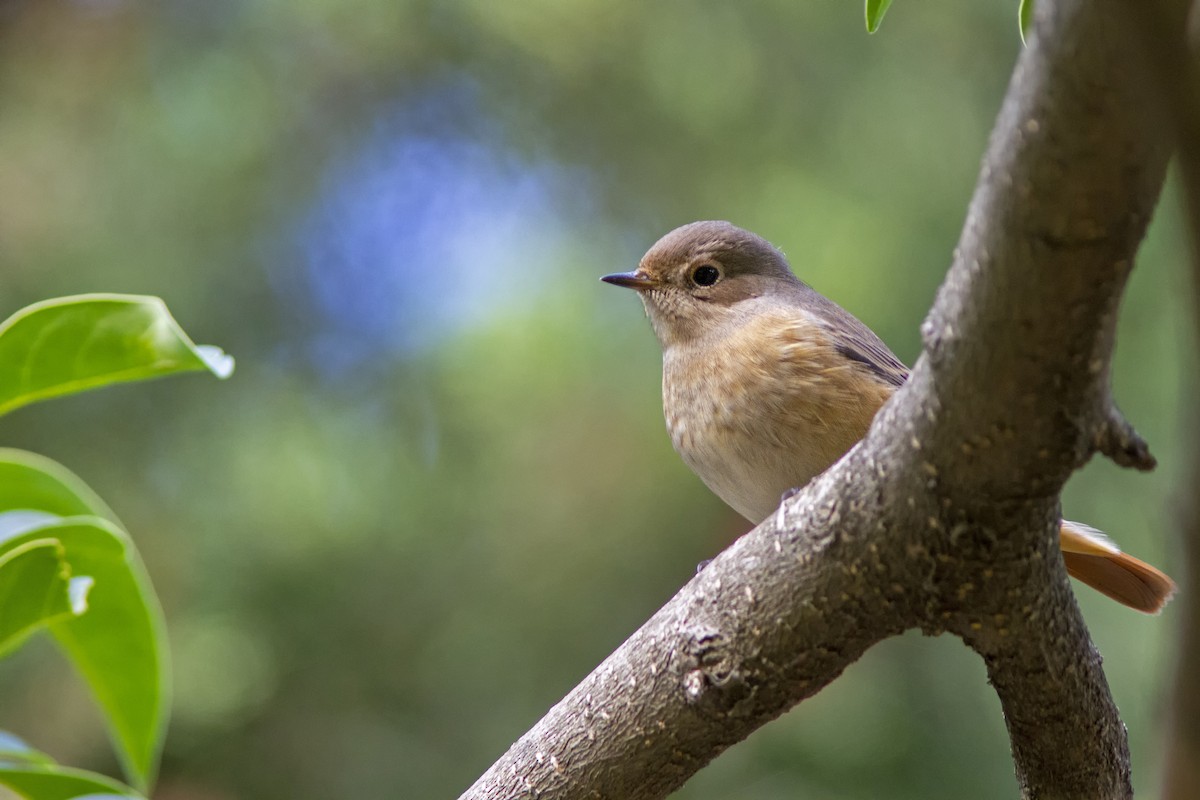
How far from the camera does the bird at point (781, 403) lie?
2414 mm

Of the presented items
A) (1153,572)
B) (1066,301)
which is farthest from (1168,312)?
(1066,301)

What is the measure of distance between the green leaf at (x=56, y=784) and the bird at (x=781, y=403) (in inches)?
53.8

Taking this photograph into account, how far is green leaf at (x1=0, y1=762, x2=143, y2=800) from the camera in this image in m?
1.61

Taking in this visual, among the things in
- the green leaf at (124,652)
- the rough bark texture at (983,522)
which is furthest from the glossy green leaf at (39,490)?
the rough bark texture at (983,522)

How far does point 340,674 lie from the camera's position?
12.9 feet

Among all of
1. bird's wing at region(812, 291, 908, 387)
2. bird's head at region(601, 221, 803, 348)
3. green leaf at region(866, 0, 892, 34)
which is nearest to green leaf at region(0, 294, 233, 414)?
green leaf at region(866, 0, 892, 34)

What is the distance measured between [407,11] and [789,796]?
119 inches

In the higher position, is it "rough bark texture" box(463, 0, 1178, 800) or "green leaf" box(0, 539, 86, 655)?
"green leaf" box(0, 539, 86, 655)

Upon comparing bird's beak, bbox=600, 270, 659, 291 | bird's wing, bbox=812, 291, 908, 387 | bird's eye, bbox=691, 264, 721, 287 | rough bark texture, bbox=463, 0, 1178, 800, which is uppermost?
bird's beak, bbox=600, 270, 659, 291

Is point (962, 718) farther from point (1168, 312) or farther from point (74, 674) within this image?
point (74, 674)

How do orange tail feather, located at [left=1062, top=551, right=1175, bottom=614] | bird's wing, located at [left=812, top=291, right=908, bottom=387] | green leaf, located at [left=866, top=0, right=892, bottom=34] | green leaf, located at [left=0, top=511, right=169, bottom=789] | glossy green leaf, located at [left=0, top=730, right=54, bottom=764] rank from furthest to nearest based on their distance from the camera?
bird's wing, located at [left=812, top=291, right=908, bottom=387] < orange tail feather, located at [left=1062, top=551, right=1175, bottom=614] < green leaf, located at [left=0, top=511, right=169, bottom=789] < glossy green leaf, located at [left=0, top=730, right=54, bottom=764] < green leaf, located at [left=866, top=0, right=892, bottom=34]

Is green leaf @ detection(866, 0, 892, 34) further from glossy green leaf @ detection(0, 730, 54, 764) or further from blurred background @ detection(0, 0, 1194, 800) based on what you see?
blurred background @ detection(0, 0, 1194, 800)

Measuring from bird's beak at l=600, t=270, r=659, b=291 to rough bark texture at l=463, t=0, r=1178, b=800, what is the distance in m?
1.41

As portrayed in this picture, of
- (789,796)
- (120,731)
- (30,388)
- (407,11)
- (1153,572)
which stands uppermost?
(407,11)
